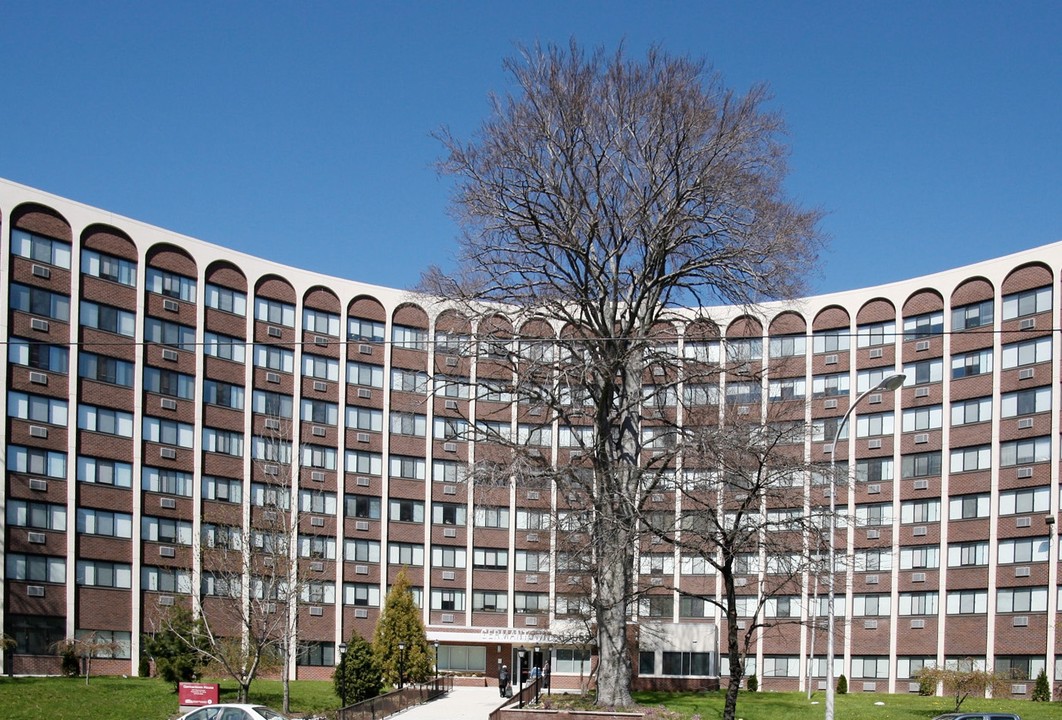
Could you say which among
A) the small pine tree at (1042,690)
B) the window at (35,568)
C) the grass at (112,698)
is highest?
the window at (35,568)

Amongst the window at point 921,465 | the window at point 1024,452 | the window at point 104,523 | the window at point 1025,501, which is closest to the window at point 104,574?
the window at point 104,523

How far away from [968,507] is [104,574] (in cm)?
3943

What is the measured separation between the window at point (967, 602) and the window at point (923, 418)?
7964 millimetres

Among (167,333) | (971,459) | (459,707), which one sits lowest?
(459,707)

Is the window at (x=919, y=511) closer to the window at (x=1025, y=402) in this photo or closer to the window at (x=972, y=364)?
the window at (x=1025, y=402)

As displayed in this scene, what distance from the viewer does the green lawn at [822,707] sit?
3712 cm

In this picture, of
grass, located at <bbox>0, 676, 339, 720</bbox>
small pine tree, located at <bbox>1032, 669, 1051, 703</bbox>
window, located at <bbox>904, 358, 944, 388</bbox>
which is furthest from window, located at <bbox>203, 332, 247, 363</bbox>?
small pine tree, located at <bbox>1032, 669, 1051, 703</bbox>

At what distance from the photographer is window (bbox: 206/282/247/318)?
197 feet

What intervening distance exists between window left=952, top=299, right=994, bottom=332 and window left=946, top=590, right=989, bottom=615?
12.5 m

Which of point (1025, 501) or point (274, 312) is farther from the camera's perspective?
point (274, 312)

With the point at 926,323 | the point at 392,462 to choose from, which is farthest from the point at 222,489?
the point at 926,323

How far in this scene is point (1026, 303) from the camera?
5712cm

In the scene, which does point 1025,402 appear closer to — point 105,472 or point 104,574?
point 105,472

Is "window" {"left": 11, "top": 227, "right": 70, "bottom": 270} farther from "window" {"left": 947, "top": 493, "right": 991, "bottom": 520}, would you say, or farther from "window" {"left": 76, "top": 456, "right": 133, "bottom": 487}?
"window" {"left": 947, "top": 493, "right": 991, "bottom": 520}
